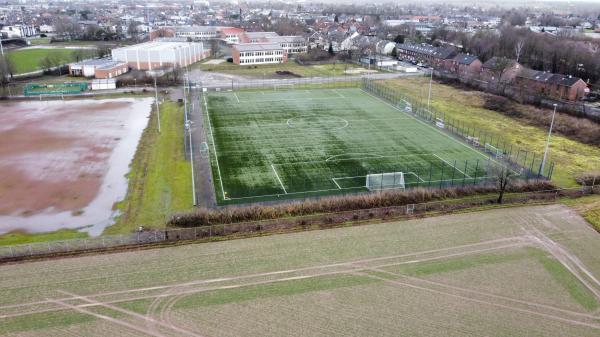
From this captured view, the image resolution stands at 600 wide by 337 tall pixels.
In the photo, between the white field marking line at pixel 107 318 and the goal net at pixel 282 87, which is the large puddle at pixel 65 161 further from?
the goal net at pixel 282 87

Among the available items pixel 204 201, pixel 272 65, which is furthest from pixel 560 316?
pixel 272 65

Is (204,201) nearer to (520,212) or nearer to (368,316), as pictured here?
(368,316)

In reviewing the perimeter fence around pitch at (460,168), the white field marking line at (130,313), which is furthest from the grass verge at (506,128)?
the white field marking line at (130,313)

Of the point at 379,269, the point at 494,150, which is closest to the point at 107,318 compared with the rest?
the point at 379,269

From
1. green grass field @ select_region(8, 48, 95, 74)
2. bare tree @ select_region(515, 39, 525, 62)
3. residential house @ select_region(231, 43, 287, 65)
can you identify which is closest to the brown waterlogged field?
bare tree @ select_region(515, 39, 525, 62)

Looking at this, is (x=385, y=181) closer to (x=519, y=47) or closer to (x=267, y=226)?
(x=267, y=226)

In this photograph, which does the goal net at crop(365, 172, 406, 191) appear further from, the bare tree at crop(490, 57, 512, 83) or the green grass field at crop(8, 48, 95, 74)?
the green grass field at crop(8, 48, 95, 74)
